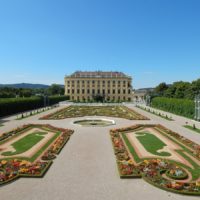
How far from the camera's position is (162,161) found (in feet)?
37.7

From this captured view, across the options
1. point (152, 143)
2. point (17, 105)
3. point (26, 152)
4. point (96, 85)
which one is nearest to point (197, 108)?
point (152, 143)

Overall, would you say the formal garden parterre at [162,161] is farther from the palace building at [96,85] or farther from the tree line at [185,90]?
the palace building at [96,85]

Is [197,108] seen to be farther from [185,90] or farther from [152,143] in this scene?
[185,90]

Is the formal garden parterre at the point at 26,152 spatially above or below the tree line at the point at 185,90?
below

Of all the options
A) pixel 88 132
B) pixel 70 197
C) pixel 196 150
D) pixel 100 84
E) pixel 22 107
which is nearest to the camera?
pixel 70 197

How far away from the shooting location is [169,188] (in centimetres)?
846

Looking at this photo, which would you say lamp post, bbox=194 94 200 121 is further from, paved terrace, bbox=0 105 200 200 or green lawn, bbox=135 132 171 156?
paved terrace, bbox=0 105 200 200

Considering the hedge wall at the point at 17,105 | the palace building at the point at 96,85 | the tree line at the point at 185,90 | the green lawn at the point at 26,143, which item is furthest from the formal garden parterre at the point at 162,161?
the palace building at the point at 96,85

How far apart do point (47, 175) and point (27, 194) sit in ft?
6.00

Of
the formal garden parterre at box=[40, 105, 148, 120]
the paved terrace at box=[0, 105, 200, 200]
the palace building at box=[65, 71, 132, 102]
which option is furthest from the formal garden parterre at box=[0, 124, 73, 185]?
the palace building at box=[65, 71, 132, 102]

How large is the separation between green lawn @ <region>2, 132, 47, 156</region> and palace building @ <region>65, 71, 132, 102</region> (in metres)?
81.2

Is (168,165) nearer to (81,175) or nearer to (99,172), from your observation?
(99,172)

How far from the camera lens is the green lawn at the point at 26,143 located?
13.6m

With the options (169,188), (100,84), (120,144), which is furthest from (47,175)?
(100,84)
